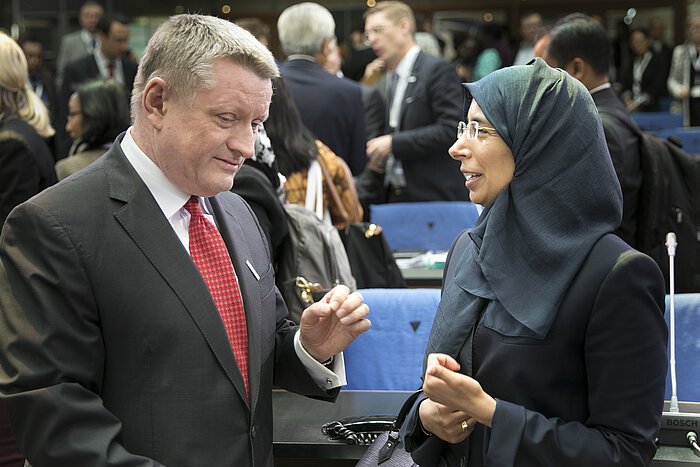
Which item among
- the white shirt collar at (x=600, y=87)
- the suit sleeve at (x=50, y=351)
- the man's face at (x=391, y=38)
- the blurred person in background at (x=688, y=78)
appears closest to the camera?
the suit sleeve at (x=50, y=351)

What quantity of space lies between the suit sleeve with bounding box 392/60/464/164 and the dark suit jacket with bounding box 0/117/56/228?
2.23m

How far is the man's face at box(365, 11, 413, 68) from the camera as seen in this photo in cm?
551

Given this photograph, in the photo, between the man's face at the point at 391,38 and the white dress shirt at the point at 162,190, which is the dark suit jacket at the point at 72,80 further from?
the white dress shirt at the point at 162,190

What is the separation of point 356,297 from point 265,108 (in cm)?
46

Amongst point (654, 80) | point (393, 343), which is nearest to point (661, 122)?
point (654, 80)

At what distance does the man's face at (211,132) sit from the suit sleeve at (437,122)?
11.7 feet

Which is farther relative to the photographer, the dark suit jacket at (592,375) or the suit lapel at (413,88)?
the suit lapel at (413,88)

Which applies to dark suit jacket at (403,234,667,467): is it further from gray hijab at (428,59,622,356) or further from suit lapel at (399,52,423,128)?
suit lapel at (399,52,423,128)

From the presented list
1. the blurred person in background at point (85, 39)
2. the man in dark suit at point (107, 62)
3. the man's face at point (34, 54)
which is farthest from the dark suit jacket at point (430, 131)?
the man's face at point (34, 54)

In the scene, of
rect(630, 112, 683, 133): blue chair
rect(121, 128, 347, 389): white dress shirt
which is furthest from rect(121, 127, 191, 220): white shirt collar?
rect(630, 112, 683, 133): blue chair

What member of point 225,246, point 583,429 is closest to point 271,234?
point 225,246

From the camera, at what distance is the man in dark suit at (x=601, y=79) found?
11.5 feet

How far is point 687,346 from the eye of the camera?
9.52 ft

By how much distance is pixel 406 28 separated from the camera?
5.52m
